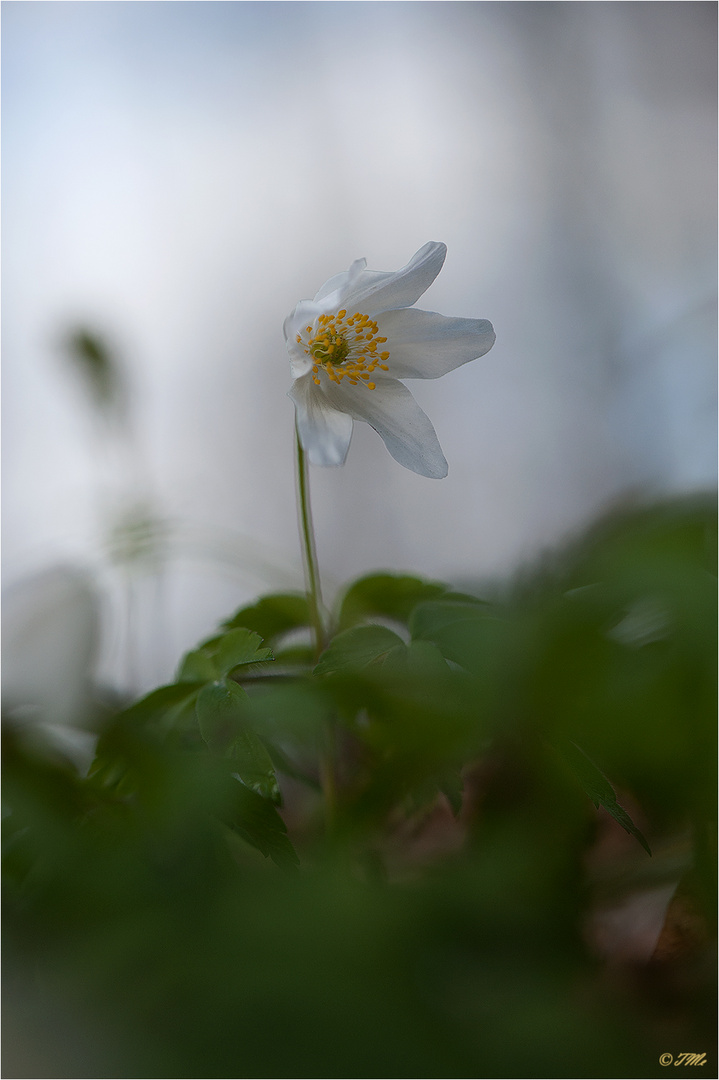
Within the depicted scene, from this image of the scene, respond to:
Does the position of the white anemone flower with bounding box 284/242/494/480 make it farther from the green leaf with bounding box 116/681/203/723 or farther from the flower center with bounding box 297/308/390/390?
the green leaf with bounding box 116/681/203/723

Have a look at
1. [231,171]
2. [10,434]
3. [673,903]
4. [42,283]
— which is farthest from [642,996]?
[231,171]

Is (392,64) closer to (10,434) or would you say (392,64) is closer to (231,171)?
(231,171)

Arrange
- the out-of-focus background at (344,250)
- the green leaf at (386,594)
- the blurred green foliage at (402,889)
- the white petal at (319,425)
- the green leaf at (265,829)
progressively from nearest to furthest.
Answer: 1. the blurred green foliage at (402,889)
2. the green leaf at (265,829)
3. the white petal at (319,425)
4. the green leaf at (386,594)
5. the out-of-focus background at (344,250)

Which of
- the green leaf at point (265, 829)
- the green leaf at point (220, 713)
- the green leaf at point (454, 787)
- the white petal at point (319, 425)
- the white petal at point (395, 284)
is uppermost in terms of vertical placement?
the white petal at point (395, 284)

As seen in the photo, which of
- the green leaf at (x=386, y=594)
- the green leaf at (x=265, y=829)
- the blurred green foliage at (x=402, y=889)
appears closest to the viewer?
the blurred green foliage at (x=402, y=889)

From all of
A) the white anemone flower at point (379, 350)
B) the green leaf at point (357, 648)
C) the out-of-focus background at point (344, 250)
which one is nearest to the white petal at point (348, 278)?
the white anemone flower at point (379, 350)

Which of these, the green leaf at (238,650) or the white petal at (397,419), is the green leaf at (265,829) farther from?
the white petal at (397,419)

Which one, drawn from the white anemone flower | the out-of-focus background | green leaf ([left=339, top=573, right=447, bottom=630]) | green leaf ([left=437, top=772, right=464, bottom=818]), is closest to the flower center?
the white anemone flower

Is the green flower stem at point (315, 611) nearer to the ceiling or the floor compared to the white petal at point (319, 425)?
nearer to the floor

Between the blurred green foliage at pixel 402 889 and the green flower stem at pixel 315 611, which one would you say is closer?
the blurred green foliage at pixel 402 889
